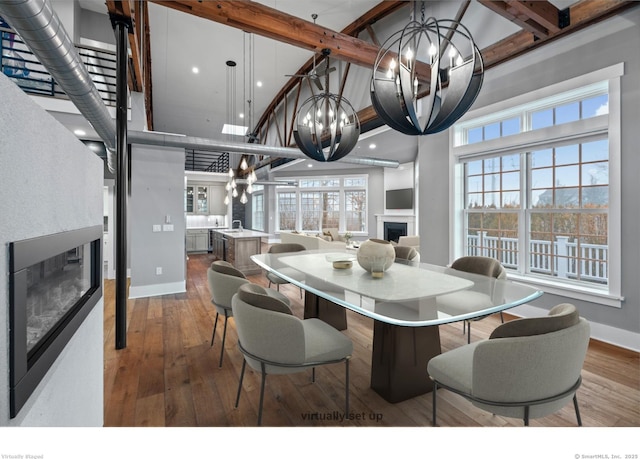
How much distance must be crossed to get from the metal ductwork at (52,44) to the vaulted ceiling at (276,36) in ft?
2.95

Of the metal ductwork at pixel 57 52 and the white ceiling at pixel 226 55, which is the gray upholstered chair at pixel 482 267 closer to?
the white ceiling at pixel 226 55

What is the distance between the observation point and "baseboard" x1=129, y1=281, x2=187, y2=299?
15.1 ft

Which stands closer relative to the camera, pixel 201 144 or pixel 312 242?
pixel 201 144

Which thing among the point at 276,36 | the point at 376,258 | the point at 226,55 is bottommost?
the point at 376,258

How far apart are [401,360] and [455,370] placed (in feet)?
1.84

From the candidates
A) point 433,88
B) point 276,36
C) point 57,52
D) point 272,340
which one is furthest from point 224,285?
point 276,36

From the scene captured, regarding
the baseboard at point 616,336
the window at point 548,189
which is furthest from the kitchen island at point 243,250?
the baseboard at point 616,336

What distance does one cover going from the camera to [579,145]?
320cm

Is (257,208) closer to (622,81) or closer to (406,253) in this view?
(406,253)

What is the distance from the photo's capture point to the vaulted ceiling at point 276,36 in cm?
274

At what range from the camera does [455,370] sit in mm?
1482

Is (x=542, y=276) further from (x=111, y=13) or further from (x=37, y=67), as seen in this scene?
(x=37, y=67)

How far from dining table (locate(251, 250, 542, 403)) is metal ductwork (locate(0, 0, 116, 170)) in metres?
2.01

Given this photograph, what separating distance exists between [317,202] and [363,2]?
24.8 ft
